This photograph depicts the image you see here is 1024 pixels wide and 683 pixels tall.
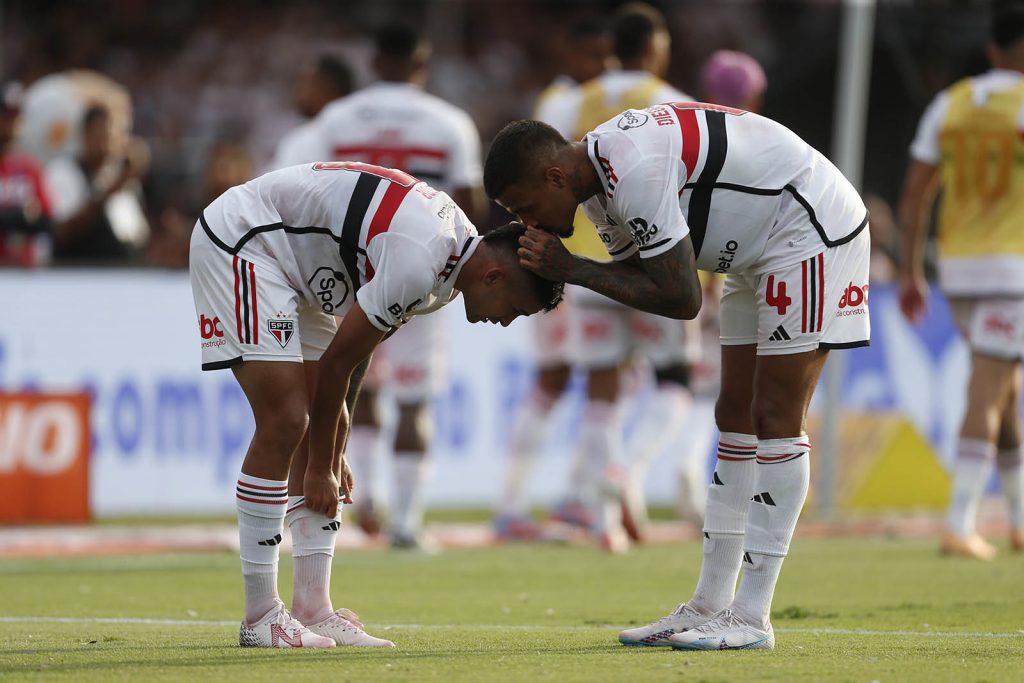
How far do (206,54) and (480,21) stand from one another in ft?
12.4

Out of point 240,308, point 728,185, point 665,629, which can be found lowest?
point 665,629

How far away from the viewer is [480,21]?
23.4 metres

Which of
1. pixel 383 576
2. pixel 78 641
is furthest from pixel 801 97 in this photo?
pixel 78 641

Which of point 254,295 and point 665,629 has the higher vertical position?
point 254,295

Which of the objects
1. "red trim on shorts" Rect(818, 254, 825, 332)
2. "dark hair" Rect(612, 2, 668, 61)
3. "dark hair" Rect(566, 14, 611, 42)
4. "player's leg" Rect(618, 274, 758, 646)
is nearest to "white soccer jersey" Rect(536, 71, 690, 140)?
"dark hair" Rect(612, 2, 668, 61)

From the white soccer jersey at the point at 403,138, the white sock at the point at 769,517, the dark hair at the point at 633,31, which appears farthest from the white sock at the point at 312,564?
the dark hair at the point at 633,31

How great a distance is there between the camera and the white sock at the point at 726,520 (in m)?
6.19

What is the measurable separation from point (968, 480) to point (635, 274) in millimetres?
4846

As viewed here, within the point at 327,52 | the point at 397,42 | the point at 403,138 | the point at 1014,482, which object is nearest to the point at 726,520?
the point at 1014,482

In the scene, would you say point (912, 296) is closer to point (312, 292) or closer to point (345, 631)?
point (312, 292)

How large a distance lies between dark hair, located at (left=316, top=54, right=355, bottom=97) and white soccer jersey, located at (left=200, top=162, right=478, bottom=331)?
5880 mm

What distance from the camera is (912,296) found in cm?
1017

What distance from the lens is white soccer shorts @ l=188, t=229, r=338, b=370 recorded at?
569cm

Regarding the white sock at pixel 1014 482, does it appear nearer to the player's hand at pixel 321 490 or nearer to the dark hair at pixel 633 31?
the dark hair at pixel 633 31
